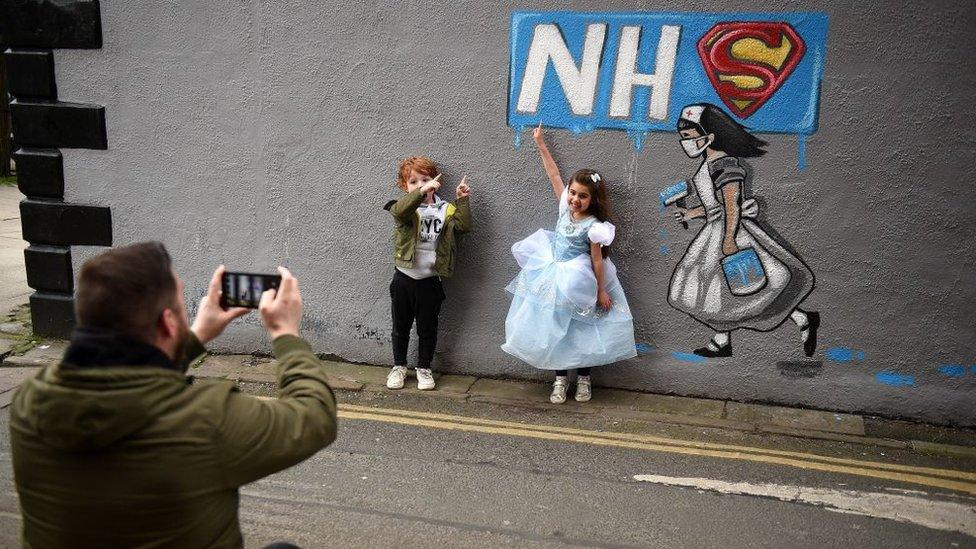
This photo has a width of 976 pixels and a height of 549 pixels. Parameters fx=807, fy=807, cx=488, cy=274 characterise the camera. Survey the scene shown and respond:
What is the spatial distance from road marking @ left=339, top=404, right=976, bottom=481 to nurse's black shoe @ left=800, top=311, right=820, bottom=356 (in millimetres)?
894

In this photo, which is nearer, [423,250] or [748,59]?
[748,59]

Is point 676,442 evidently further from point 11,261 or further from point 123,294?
point 11,261

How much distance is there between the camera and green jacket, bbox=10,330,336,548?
5.86ft

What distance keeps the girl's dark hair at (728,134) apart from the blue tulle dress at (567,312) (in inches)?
A: 37.8

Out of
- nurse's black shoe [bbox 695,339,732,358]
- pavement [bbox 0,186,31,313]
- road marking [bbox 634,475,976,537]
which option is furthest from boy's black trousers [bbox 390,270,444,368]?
pavement [bbox 0,186,31,313]

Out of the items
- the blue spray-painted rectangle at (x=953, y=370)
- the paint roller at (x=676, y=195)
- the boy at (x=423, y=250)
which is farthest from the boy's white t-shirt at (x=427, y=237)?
the blue spray-painted rectangle at (x=953, y=370)

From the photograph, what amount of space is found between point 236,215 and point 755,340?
13.8 ft

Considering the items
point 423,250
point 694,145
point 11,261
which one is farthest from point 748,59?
point 11,261

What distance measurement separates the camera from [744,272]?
576 centimetres

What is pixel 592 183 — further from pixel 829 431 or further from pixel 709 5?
pixel 829 431

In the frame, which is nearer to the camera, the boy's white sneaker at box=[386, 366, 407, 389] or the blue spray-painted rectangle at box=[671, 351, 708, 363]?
the blue spray-painted rectangle at box=[671, 351, 708, 363]

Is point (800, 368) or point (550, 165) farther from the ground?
point (550, 165)

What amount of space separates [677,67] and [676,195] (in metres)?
0.89

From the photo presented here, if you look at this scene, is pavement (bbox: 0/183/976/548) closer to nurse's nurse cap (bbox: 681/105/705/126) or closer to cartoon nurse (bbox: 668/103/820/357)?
cartoon nurse (bbox: 668/103/820/357)
